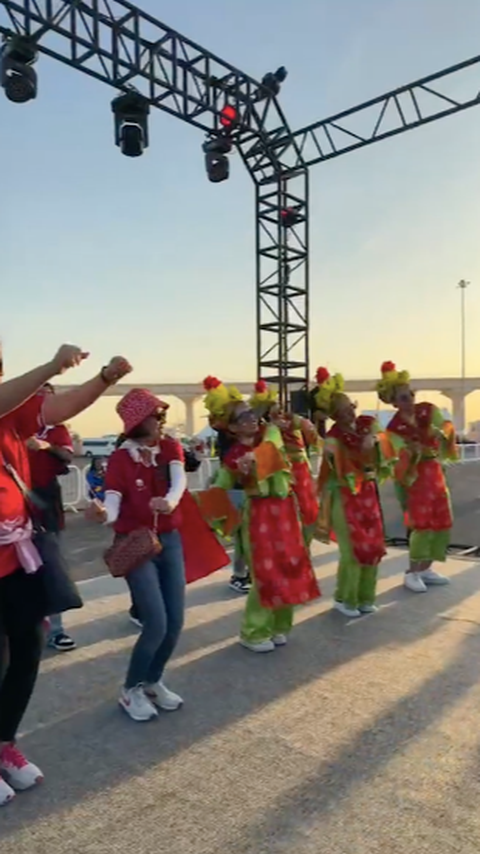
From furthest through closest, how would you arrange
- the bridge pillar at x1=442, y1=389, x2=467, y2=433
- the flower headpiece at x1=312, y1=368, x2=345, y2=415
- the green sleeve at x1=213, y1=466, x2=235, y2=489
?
the bridge pillar at x1=442, y1=389, x2=467, y2=433 → the flower headpiece at x1=312, y1=368, x2=345, y2=415 → the green sleeve at x1=213, y1=466, x2=235, y2=489

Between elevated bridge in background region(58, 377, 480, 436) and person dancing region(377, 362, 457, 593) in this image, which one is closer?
person dancing region(377, 362, 457, 593)

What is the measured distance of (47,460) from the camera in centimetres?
340

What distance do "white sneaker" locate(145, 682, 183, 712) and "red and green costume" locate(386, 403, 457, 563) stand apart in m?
2.53

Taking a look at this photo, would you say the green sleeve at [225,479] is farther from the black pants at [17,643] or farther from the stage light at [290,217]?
the stage light at [290,217]

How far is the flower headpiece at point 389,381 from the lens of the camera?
4.83 m

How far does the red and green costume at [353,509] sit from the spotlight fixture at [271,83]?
6870 millimetres

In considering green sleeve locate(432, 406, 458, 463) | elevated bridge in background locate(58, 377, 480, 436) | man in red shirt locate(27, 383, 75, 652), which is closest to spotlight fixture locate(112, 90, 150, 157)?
green sleeve locate(432, 406, 458, 463)

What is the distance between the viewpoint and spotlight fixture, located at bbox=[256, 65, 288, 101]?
941 centimetres

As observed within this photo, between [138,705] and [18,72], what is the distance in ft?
21.3

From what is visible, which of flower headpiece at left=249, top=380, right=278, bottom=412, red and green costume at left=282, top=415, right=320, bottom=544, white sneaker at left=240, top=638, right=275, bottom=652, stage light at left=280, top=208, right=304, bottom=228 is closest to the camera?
white sneaker at left=240, top=638, right=275, bottom=652

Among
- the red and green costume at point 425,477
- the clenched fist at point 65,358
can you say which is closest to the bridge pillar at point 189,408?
the red and green costume at point 425,477

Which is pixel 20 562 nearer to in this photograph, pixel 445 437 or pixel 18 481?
pixel 18 481

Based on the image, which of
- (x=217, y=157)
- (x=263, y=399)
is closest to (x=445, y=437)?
(x=263, y=399)

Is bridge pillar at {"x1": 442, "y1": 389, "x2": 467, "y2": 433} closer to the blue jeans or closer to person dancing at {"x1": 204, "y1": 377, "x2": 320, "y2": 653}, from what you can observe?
person dancing at {"x1": 204, "y1": 377, "x2": 320, "y2": 653}
